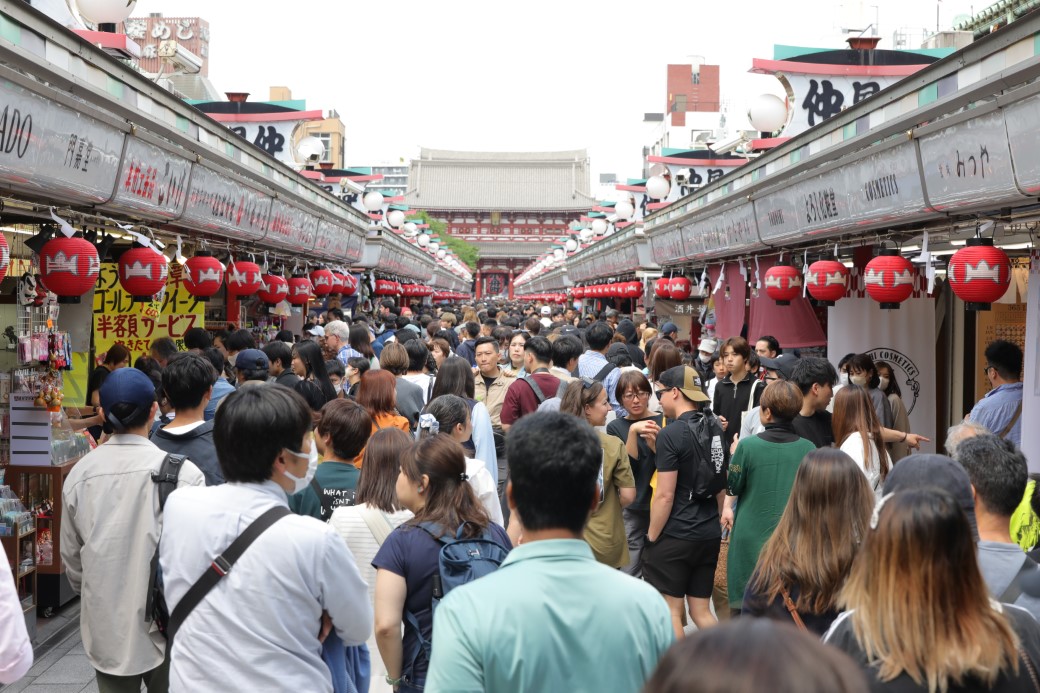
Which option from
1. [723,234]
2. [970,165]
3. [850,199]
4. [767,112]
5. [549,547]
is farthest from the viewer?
[723,234]

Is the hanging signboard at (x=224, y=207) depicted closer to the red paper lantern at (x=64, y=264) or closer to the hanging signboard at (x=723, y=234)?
the red paper lantern at (x=64, y=264)

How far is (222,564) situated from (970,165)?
5230 millimetres

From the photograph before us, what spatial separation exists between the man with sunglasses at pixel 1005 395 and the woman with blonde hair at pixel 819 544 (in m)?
3.68

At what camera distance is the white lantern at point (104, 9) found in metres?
7.86

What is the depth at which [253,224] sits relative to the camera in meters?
11.3

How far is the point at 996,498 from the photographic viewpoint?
3387mm

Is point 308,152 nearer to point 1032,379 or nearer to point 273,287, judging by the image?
point 273,287

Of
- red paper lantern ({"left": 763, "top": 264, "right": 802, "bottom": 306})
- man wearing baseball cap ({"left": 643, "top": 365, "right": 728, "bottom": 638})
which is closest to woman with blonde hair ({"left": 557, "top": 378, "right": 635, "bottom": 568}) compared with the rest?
man wearing baseball cap ({"left": 643, "top": 365, "right": 728, "bottom": 638})

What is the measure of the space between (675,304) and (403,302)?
2108cm

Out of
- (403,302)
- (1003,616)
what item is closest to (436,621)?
(1003,616)

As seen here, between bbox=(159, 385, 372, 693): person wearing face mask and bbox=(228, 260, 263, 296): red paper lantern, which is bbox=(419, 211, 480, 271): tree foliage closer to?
bbox=(228, 260, 263, 296): red paper lantern

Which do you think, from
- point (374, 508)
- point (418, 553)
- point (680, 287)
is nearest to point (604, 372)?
point (374, 508)

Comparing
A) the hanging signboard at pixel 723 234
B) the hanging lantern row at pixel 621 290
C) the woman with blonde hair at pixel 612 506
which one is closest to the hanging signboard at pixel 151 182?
the woman with blonde hair at pixel 612 506

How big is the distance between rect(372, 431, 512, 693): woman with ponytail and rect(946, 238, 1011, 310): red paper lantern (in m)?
4.07
